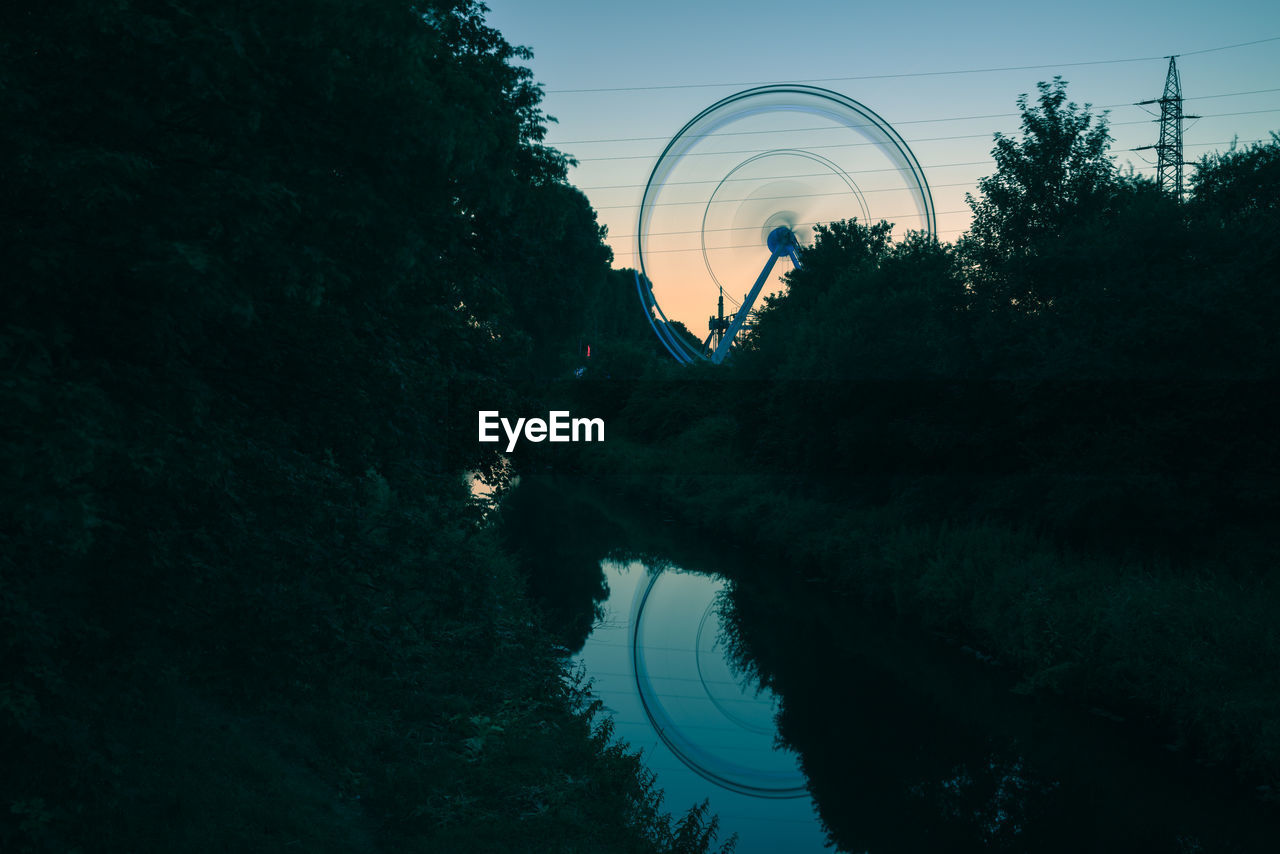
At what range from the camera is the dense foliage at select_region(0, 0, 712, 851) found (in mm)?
5062

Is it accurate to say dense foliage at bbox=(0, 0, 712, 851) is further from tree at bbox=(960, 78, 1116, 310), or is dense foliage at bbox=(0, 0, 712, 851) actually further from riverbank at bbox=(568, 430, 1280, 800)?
tree at bbox=(960, 78, 1116, 310)

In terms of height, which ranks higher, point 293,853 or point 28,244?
point 28,244

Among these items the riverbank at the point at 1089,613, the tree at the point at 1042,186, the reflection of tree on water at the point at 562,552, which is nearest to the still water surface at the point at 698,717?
the reflection of tree on water at the point at 562,552

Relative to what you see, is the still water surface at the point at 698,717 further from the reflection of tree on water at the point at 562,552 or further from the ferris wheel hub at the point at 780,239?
the ferris wheel hub at the point at 780,239

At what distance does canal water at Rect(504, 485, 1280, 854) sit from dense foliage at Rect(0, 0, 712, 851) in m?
2.93

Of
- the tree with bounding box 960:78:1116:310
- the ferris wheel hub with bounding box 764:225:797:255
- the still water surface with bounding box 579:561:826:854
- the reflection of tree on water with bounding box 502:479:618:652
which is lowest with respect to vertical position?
the still water surface with bounding box 579:561:826:854

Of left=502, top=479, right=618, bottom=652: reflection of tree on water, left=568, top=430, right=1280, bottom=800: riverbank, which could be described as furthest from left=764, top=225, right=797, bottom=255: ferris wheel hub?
left=568, top=430, right=1280, bottom=800: riverbank

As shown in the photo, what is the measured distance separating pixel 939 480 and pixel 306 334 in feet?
61.3

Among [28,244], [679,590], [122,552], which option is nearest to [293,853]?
[122,552]

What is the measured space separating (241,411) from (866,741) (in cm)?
1036

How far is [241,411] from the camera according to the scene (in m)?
6.93

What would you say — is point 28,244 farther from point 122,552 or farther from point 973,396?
point 973,396

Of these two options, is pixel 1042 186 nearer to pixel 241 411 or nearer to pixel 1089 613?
pixel 1089 613

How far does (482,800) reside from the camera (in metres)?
9.29
